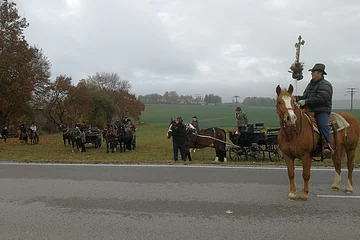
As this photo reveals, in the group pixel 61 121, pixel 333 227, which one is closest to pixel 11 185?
pixel 333 227

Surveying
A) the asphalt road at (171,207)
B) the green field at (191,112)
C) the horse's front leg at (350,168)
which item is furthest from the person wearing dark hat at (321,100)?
the green field at (191,112)

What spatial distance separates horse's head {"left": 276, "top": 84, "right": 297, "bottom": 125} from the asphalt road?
5.19 ft

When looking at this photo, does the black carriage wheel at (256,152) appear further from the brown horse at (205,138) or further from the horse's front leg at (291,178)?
the horse's front leg at (291,178)

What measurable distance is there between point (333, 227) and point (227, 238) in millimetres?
1664

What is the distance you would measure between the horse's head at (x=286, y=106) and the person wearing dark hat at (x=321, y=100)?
0.46 m

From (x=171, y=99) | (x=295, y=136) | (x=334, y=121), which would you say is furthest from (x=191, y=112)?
(x=295, y=136)

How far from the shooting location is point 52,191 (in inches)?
240

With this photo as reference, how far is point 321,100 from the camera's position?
544 centimetres

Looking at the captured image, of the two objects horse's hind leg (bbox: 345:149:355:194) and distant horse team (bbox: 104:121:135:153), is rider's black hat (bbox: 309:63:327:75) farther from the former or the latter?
distant horse team (bbox: 104:121:135:153)

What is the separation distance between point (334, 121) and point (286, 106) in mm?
1669

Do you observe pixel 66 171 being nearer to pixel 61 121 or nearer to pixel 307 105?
pixel 307 105

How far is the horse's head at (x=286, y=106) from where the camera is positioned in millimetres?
4980

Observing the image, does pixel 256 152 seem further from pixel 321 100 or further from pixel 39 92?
pixel 39 92

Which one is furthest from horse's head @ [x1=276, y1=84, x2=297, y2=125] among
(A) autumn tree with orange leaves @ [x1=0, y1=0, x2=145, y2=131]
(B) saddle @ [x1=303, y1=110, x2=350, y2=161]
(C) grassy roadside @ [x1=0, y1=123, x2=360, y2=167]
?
(A) autumn tree with orange leaves @ [x1=0, y1=0, x2=145, y2=131]
